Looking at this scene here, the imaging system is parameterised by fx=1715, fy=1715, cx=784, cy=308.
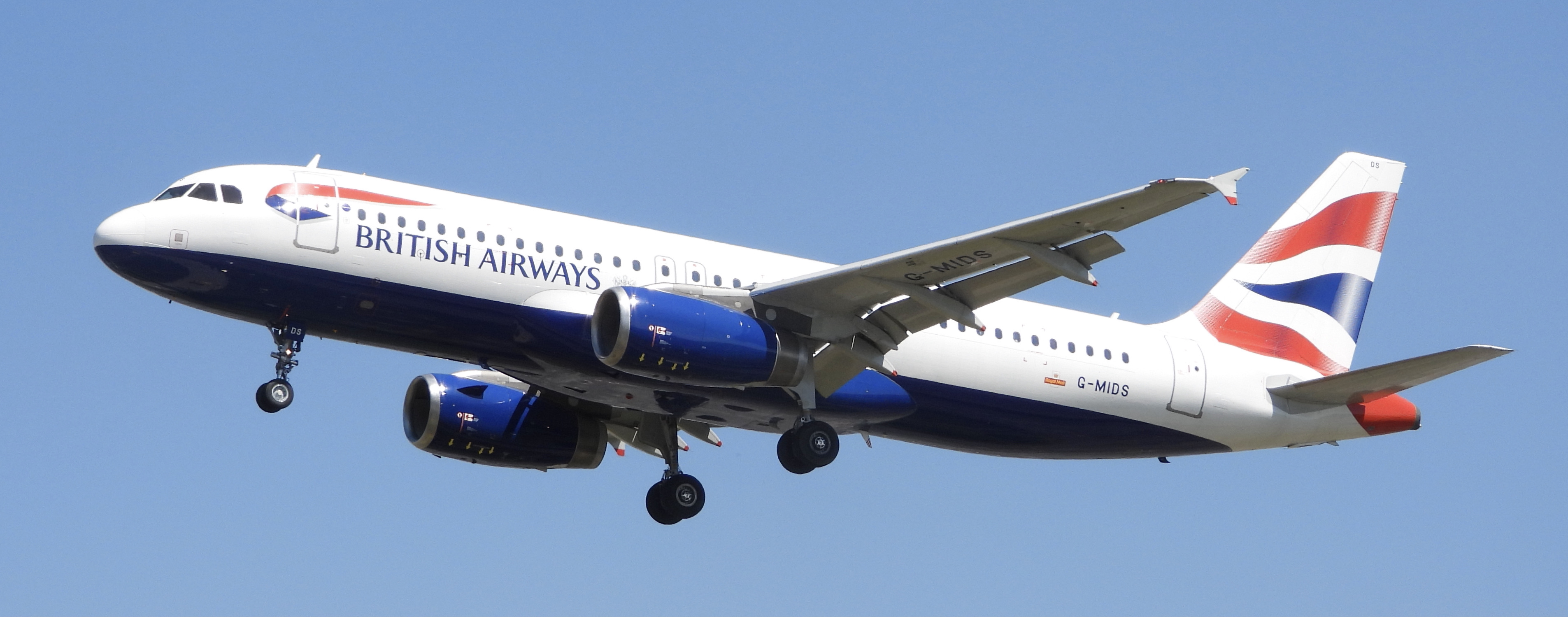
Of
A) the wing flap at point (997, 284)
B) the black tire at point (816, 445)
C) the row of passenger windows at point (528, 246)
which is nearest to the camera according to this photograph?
the wing flap at point (997, 284)

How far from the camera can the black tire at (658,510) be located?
31156 mm

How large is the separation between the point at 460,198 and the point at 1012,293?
8.70m

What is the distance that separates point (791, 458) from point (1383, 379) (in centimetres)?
1041

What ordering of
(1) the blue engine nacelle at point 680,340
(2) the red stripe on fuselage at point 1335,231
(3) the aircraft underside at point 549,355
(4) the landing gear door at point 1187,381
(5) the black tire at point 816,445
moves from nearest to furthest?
1. (3) the aircraft underside at point 549,355
2. (1) the blue engine nacelle at point 680,340
3. (5) the black tire at point 816,445
4. (4) the landing gear door at point 1187,381
5. (2) the red stripe on fuselage at point 1335,231

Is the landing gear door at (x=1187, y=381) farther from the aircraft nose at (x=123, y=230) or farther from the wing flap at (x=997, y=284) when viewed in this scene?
the aircraft nose at (x=123, y=230)

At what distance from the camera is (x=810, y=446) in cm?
2811

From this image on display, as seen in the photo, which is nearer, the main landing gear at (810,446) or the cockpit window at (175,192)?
the cockpit window at (175,192)

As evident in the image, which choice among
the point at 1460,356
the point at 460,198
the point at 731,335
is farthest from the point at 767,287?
the point at 1460,356

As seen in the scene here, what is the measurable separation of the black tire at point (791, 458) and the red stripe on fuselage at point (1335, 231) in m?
11.4

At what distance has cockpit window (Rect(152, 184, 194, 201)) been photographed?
25.6m

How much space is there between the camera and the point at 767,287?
26.8 meters

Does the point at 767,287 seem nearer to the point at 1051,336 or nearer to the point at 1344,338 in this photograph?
the point at 1051,336

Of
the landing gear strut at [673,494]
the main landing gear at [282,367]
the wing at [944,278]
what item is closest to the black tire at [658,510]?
the landing gear strut at [673,494]

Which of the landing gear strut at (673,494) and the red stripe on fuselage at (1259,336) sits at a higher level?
the red stripe on fuselage at (1259,336)
